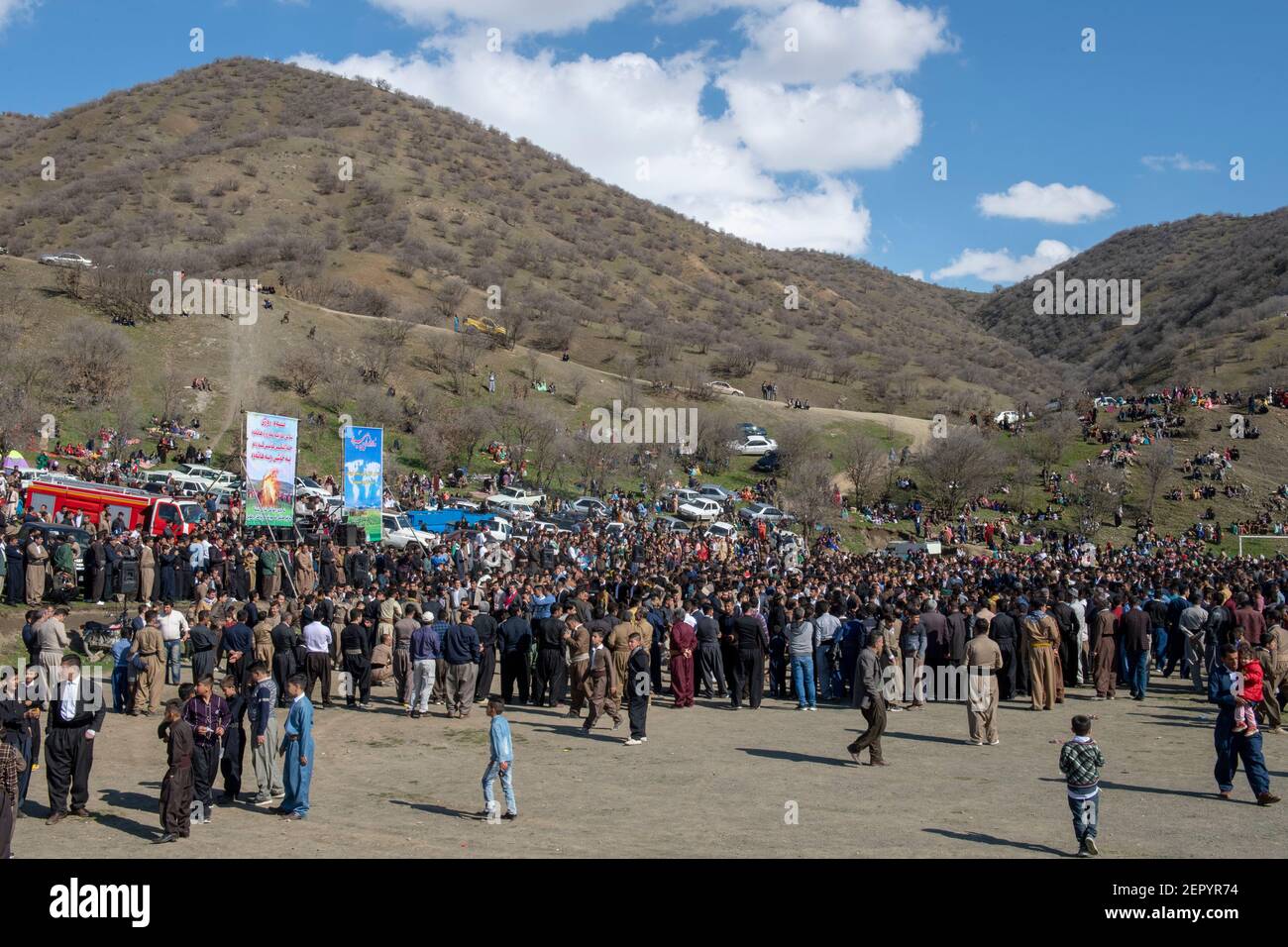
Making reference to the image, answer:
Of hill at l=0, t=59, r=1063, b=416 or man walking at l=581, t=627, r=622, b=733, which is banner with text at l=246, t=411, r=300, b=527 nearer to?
man walking at l=581, t=627, r=622, b=733

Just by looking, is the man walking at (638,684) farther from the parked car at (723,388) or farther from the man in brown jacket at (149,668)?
the parked car at (723,388)

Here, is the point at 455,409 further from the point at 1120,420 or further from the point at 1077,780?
the point at 1077,780

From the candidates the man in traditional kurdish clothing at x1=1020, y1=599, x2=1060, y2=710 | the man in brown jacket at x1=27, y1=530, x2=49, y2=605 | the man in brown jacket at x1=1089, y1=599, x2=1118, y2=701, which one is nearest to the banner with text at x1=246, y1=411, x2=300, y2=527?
the man in brown jacket at x1=27, y1=530, x2=49, y2=605

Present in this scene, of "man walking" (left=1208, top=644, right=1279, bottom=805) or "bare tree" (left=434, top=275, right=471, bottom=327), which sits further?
"bare tree" (left=434, top=275, right=471, bottom=327)

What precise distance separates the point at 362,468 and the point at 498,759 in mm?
14001

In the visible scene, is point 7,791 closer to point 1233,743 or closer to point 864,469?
point 1233,743

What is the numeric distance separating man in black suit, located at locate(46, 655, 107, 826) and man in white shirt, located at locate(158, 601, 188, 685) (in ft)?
15.8

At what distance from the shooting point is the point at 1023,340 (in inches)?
5413

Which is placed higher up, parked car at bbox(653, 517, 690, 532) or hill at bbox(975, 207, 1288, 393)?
hill at bbox(975, 207, 1288, 393)

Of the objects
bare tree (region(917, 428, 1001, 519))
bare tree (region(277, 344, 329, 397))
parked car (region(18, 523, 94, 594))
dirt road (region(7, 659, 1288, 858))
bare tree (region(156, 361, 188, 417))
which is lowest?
dirt road (region(7, 659, 1288, 858))

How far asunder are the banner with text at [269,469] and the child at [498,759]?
44.2ft

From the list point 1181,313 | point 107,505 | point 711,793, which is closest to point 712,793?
point 711,793

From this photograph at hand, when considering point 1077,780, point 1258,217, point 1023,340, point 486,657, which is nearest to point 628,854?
point 1077,780

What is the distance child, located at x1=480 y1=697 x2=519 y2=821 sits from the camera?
9.52 metres
